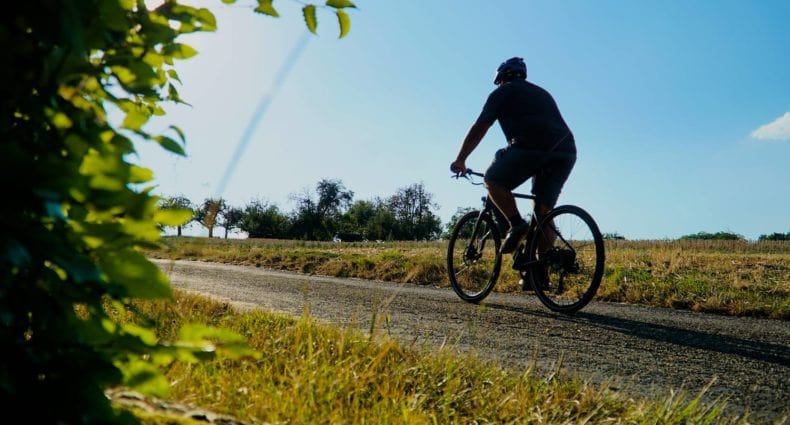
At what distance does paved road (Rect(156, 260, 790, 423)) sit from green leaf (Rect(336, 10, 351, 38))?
1.43 m

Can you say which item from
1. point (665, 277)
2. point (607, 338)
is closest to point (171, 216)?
point (607, 338)

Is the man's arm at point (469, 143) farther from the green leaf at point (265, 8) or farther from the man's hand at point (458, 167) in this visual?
the green leaf at point (265, 8)

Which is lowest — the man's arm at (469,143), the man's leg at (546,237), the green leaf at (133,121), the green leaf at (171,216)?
the green leaf at (171,216)

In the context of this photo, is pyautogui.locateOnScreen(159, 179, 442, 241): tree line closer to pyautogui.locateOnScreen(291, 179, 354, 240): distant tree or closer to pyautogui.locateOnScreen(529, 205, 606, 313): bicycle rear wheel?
pyautogui.locateOnScreen(291, 179, 354, 240): distant tree

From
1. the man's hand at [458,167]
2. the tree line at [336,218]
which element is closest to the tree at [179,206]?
the man's hand at [458,167]

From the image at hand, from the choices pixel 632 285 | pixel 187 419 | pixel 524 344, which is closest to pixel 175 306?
pixel 524 344

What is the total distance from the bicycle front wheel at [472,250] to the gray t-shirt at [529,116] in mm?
1105

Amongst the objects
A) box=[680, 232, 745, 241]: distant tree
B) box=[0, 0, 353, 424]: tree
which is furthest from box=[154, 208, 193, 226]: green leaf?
box=[680, 232, 745, 241]: distant tree

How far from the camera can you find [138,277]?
79 centimetres

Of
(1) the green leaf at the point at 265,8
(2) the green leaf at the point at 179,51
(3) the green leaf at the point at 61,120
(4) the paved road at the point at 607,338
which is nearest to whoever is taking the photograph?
(3) the green leaf at the point at 61,120

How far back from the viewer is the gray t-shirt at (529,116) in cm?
533

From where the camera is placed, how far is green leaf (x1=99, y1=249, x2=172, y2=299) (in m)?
0.78

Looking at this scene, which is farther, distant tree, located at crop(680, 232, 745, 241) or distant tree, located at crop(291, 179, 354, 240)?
distant tree, located at crop(291, 179, 354, 240)

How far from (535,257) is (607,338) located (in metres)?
1.65
